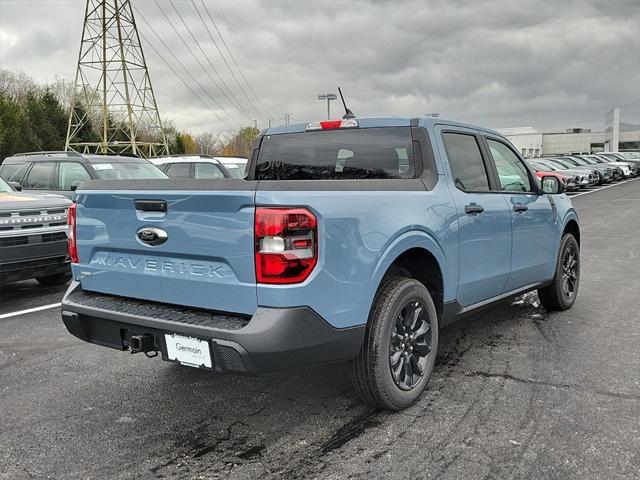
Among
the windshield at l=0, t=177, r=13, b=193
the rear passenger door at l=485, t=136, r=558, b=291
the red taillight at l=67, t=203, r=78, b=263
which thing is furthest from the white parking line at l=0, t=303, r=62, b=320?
the rear passenger door at l=485, t=136, r=558, b=291

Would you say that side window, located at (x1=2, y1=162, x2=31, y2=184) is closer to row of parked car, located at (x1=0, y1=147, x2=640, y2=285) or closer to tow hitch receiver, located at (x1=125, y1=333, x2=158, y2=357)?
row of parked car, located at (x1=0, y1=147, x2=640, y2=285)

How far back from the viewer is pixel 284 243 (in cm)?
290

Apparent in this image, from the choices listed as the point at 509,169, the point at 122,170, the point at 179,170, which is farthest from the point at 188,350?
the point at 179,170

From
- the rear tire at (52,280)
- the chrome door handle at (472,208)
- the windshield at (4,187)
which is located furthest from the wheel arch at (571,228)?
the windshield at (4,187)

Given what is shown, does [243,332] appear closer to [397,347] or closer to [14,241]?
[397,347]

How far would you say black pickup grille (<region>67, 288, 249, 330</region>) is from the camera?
10.0ft

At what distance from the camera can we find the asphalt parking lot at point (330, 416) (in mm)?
3008

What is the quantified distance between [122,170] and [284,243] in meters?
8.09

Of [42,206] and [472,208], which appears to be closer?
[472,208]

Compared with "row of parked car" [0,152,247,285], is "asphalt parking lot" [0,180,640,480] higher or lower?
lower

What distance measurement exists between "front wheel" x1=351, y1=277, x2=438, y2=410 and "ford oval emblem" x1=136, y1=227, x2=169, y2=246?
1253 millimetres

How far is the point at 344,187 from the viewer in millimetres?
3195

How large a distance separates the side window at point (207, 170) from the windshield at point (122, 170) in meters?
3.76

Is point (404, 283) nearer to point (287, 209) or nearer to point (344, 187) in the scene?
point (344, 187)
